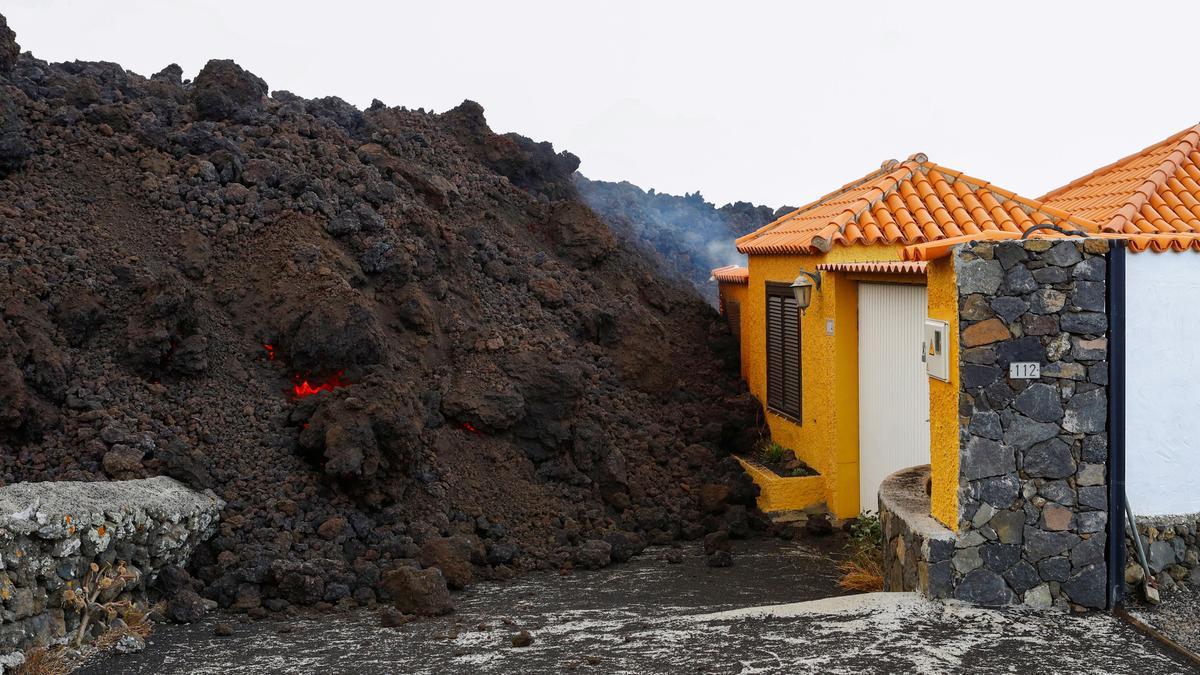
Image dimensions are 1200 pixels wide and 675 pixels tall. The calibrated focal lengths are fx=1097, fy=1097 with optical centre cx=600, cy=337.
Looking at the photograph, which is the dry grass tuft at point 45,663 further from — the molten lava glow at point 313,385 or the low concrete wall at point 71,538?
the molten lava glow at point 313,385

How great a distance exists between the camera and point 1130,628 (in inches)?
267

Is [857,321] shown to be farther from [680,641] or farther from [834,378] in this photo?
[680,641]

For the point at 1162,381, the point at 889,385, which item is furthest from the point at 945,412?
the point at 889,385

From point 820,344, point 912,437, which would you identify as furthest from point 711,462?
point 912,437

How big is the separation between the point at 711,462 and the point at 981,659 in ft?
18.3

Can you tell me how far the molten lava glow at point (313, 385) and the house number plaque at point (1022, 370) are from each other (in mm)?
6003

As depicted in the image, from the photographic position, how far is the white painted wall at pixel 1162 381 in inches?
283

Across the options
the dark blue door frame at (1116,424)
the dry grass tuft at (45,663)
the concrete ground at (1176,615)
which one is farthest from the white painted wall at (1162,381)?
the dry grass tuft at (45,663)

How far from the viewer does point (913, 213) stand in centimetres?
1127

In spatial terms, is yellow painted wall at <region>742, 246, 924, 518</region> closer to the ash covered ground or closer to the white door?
the white door

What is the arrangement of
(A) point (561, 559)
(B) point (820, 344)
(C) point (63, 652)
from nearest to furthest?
(C) point (63, 652) → (A) point (561, 559) → (B) point (820, 344)

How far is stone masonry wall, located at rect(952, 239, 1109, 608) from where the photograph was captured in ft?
22.9

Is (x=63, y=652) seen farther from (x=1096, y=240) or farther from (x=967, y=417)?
(x=1096, y=240)

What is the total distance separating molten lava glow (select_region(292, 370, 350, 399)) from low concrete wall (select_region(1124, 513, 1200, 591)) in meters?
6.74
